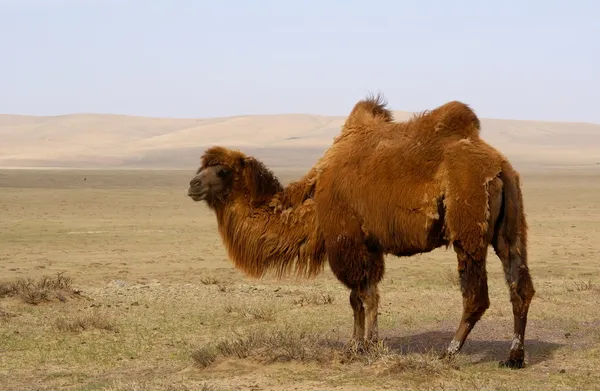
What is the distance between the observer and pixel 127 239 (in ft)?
75.2

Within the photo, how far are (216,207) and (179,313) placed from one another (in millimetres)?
2952

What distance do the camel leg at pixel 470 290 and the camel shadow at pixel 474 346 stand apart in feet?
1.02

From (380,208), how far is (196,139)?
11731 cm

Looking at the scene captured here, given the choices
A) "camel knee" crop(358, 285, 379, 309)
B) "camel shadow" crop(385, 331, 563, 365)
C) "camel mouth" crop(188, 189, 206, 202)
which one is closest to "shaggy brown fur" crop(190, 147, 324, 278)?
"camel mouth" crop(188, 189, 206, 202)

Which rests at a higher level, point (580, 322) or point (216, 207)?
point (216, 207)

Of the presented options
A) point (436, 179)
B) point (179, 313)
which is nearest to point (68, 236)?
point (179, 313)

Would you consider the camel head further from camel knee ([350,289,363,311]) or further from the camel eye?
camel knee ([350,289,363,311])

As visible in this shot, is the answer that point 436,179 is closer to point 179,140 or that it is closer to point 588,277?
point 588,277

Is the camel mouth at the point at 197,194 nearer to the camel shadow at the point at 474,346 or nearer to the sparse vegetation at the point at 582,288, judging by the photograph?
the camel shadow at the point at 474,346

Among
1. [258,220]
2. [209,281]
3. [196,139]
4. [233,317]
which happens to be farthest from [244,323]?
[196,139]

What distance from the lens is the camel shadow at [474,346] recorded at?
9.27 meters

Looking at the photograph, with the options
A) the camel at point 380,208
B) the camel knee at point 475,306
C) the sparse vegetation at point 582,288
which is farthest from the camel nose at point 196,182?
the sparse vegetation at point 582,288

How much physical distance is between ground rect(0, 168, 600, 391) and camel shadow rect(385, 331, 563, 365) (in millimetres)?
21

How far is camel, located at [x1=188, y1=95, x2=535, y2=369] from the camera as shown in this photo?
28.8 feet
